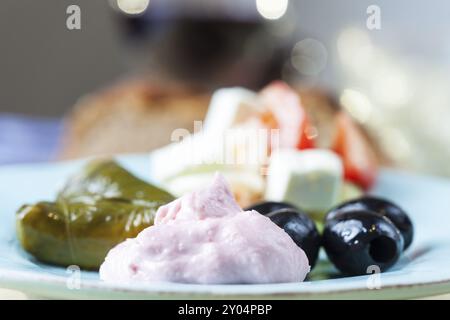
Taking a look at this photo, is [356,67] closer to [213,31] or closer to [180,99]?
[180,99]

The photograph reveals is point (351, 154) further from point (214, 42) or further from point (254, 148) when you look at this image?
point (214, 42)

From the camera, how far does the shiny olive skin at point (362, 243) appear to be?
1.28 meters

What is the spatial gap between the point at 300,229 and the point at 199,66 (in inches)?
113

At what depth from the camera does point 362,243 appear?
128 cm

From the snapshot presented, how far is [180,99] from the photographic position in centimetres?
321

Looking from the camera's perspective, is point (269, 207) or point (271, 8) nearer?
point (269, 207)

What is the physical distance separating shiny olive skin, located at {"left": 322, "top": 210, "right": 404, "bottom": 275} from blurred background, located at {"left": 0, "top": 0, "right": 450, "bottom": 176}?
1.45ft

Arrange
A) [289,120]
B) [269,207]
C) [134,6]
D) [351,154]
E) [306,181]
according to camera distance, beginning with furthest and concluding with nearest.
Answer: [134,6] < [351,154] < [289,120] < [306,181] < [269,207]

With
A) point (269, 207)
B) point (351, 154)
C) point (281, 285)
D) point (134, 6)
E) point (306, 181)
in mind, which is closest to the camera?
point (281, 285)

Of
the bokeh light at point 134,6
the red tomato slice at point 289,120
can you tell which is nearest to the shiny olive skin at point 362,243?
the red tomato slice at point 289,120

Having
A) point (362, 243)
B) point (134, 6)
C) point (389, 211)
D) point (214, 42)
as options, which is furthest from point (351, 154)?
point (134, 6)

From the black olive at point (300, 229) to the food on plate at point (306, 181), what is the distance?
1.42 ft

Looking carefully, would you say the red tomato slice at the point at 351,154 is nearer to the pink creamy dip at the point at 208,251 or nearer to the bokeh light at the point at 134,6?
the pink creamy dip at the point at 208,251

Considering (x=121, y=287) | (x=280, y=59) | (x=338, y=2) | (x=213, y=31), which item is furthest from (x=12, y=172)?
(x=338, y=2)
